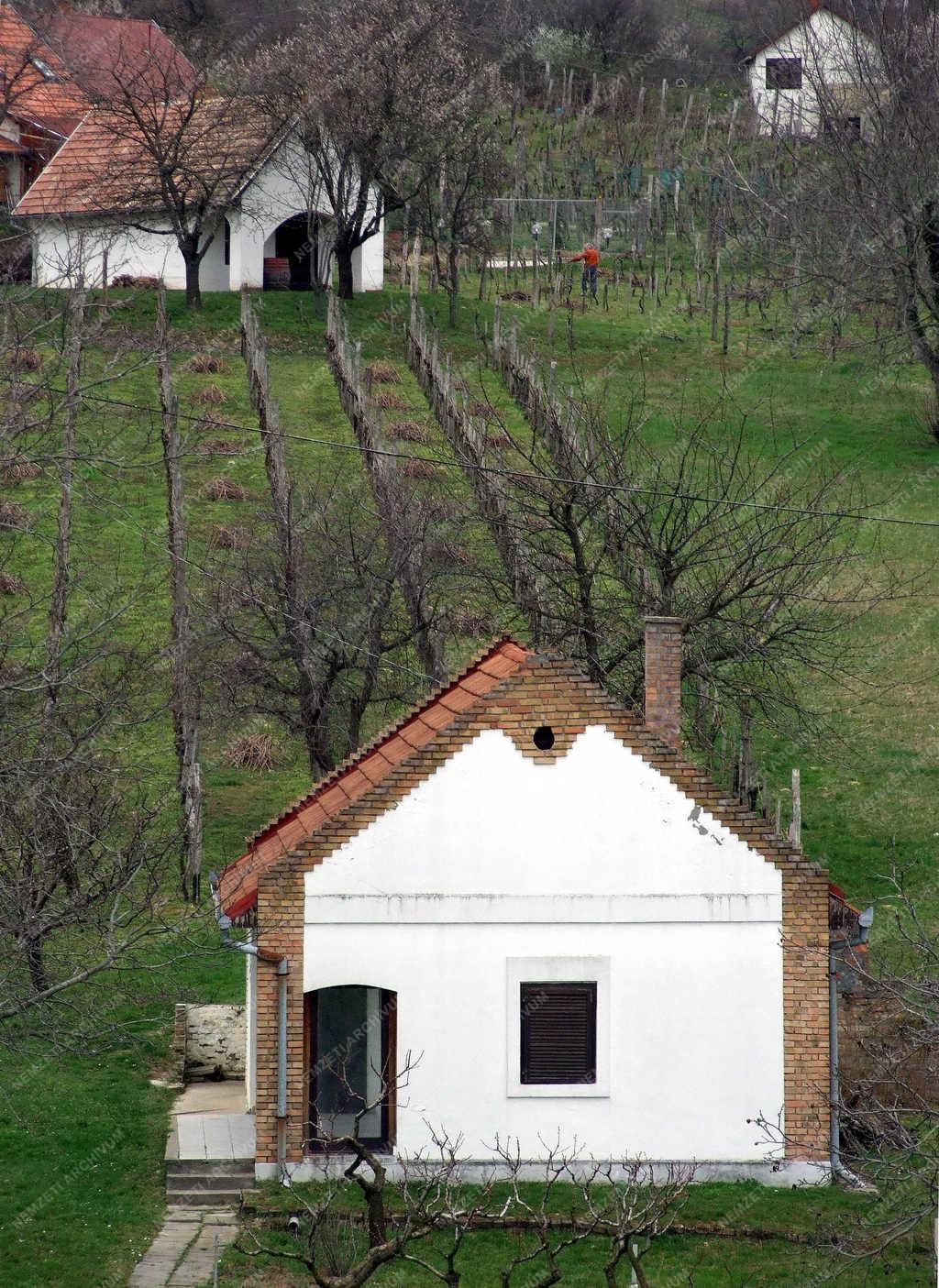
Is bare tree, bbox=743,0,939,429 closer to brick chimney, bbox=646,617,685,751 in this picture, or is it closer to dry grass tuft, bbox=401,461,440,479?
dry grass tuft, bbox=401,461,440,479

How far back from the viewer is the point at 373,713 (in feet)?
91.6

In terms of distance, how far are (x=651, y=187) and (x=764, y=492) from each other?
27843mm

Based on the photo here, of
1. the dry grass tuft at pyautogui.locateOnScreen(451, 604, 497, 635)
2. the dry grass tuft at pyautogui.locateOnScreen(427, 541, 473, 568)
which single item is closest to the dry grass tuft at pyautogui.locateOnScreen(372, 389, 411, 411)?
the dry grass tuft at pyautogui.locateOnScreen(451, 604, 497, 635)

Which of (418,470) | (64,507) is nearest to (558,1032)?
(64,507)

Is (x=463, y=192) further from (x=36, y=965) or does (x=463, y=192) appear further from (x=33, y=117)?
(x=36, y=965)

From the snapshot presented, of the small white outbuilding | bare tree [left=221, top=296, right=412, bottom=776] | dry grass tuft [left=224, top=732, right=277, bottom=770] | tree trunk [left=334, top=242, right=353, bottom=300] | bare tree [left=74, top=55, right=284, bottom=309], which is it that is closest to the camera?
bare tree [left=221, top=296, right=412, bottom=776]

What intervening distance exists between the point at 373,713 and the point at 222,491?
8.40 meters

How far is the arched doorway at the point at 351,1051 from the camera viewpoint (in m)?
17.1

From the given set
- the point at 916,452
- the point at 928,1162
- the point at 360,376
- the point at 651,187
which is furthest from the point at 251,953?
the point at 651,187

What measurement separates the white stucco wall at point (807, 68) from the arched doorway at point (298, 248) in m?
11.9

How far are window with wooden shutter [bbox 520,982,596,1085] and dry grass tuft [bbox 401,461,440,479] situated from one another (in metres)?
16.9

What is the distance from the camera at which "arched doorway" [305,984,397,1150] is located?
17141 mm

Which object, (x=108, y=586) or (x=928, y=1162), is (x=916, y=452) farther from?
(x=928, y=1162)

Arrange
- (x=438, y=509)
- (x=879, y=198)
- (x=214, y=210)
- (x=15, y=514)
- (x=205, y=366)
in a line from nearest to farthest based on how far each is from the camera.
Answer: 1. (x=438, y=509)
2. (x=15, y=514)
3. (x=879, y=198)
4. (x=205, y=366)
5. (x=214, y=210)
